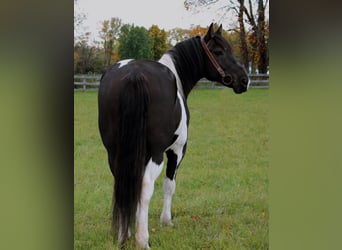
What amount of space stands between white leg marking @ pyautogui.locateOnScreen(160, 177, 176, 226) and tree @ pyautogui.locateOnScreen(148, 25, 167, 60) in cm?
57

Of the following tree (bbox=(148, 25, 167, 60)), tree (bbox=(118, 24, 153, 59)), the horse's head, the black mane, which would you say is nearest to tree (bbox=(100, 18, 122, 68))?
tree (bbox=(118, 24, 153, 59))

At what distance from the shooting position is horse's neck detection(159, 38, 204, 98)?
2031mm

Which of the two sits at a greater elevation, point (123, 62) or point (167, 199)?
point (123, 62)

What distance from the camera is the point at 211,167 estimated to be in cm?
212

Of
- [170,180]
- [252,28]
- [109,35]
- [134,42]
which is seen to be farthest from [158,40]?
[170,180]

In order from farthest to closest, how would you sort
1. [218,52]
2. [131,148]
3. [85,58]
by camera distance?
[218,52] < [85,58] < [131,148]

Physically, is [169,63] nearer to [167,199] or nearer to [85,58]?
[85,58]

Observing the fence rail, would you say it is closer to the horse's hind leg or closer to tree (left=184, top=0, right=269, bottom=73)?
tree (left=184, top=0, right=269, bottom=73)

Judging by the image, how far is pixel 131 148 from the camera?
6.02 ft

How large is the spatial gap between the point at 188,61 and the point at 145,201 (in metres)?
0.68
